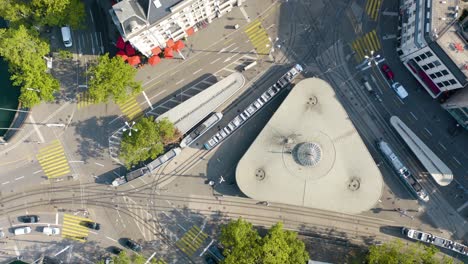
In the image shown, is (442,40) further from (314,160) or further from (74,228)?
(74,228)

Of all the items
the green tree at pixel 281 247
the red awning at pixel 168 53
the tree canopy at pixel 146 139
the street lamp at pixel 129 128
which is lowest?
the green tree at pixel 281 247

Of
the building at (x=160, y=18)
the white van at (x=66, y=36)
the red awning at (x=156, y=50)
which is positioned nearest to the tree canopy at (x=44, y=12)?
the white van at (x=66, y=36)

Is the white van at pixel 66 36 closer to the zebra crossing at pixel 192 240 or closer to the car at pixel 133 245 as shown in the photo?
the car at pixel 133 245

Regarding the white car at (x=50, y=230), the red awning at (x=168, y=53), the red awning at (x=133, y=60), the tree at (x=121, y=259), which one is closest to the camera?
the tree at (x=121, y=259)

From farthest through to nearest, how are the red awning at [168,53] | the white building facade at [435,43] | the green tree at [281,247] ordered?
the red awning at [168,53] → the green tree at [281,247] → the white building facade at [435,43]

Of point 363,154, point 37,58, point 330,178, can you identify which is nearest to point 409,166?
point 363,154

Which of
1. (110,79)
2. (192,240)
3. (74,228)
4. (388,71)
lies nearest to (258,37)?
(388,71)
